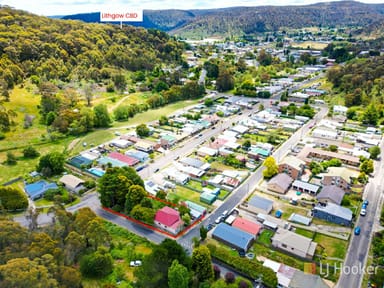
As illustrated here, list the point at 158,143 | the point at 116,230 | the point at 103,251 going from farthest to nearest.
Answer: the point at 158,143 < the point at 116,230 < the point at 103,251

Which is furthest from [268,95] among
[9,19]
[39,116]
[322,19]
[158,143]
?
[322,19]

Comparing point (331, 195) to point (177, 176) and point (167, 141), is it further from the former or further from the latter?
point (167, 141)

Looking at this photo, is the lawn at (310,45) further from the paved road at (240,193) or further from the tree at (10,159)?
the tree at (10,159)

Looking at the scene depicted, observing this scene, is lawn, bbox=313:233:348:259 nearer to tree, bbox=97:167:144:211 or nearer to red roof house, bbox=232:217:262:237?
red roof house, bbox=232:217:262:237

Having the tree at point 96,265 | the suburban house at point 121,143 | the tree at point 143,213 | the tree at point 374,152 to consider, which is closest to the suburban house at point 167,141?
the suburban house at point 121,143

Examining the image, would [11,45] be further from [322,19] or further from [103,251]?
[322,19]

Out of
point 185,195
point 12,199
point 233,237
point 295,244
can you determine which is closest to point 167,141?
point 185,195
